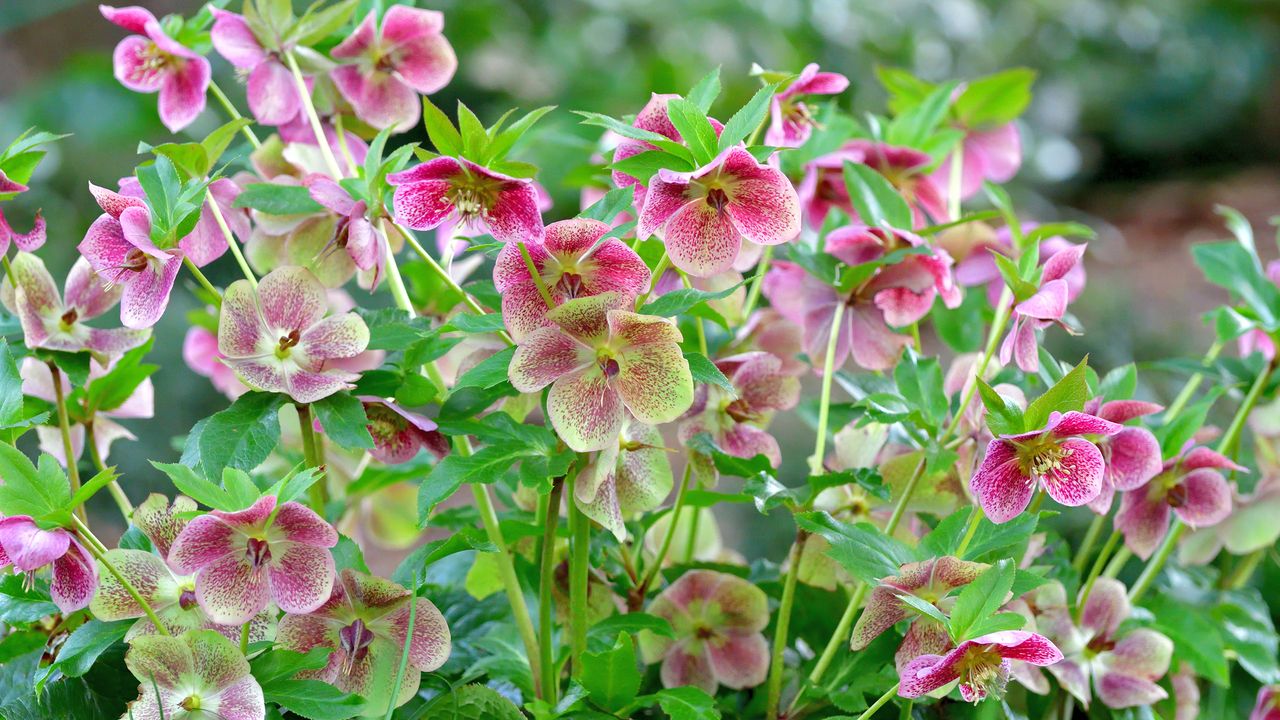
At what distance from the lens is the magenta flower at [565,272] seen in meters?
0.48

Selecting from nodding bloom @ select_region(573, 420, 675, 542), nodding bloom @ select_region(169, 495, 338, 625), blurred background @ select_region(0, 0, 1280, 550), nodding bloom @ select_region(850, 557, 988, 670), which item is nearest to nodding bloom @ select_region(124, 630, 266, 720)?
nodding bloom @ select_region(169, 495, 338, 625)

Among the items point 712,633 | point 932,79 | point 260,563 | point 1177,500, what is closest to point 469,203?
point 260,563

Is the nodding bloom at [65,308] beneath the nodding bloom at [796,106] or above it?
beneath

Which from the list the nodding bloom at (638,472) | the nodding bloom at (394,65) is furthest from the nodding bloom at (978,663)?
the nodding bloom at (394,65)

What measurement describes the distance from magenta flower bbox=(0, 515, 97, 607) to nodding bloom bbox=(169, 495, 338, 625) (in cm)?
5

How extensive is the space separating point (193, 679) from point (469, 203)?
22 centimetres

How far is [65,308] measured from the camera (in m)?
0.59

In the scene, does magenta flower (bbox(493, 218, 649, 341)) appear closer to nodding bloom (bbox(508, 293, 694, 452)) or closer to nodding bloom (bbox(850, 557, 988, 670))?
nodding bloom (bbox(508, 293, 694, 452))

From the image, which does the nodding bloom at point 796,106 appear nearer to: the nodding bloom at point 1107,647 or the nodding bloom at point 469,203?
the nodding bloom at point 469,203

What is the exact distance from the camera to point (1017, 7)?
11.5ft

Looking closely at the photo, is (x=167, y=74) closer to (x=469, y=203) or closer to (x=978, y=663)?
(x=469, y=203)

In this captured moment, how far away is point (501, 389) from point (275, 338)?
10 cm

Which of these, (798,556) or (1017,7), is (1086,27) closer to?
(1017,7)

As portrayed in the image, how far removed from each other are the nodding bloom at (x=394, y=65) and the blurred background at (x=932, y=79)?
4.59 ft
